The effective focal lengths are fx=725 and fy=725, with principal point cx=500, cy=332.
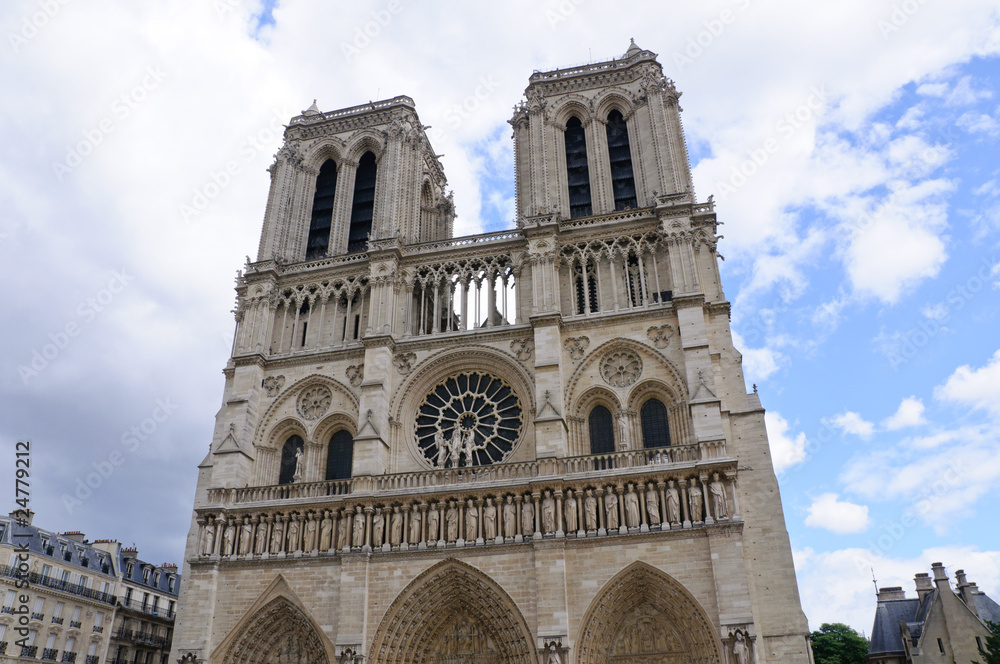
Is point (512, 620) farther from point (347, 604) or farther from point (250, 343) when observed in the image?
point (250, 343)

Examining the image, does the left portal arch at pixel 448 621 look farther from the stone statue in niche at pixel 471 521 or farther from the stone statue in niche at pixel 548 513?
the stone statue in niche at pixel 548 513

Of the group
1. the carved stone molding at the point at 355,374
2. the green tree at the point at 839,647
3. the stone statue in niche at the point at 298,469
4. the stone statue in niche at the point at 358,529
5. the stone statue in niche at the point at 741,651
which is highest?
the carved stone molding at the point at 355,374

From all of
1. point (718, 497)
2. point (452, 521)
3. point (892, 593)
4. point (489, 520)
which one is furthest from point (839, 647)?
point (452, 521)

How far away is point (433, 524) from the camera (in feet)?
65.6

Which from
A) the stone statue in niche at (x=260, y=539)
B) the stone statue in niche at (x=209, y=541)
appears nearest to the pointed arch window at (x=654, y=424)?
the stone statue in niche at (x=260, y=539)

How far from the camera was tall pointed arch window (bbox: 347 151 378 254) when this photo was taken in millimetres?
27922

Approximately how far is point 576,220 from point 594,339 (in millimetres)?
4470

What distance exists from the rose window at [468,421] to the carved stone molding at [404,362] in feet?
3.54

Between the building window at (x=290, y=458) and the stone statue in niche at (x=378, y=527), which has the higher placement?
the building window at (x=290, y=458)

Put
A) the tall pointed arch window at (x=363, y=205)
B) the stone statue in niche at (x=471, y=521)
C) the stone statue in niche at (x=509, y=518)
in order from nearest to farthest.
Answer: the stone statue in niche at (x=509, y=518)
the stone statue in niche at (x=471, y=521)
the tall pointed arch window at (x=363, y=205)

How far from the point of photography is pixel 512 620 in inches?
731

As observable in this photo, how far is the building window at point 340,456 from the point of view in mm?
23219

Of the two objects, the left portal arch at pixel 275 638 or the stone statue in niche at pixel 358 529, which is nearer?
the left portal arch at pixel 275 638

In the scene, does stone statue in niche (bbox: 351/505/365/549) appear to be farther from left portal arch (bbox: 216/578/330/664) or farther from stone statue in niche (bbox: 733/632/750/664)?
stone statue in niche (bbox: 733/632/750/664)
